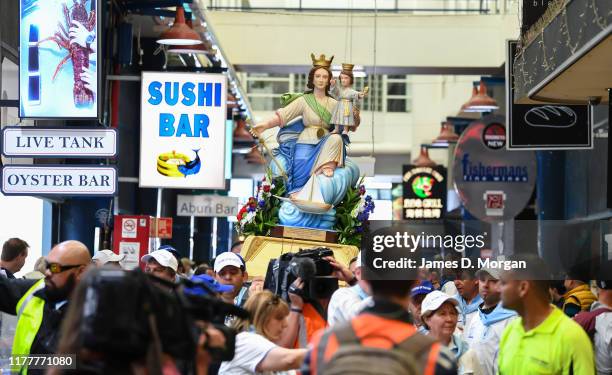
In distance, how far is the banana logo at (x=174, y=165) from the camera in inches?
770

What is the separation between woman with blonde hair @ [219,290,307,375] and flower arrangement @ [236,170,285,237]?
6.99 m

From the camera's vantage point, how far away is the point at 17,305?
7.92m

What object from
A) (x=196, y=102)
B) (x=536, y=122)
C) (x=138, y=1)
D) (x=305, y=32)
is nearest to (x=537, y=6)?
(x=536, y=122)

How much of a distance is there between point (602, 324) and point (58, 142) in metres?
8.03

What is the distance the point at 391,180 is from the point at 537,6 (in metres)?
37.0

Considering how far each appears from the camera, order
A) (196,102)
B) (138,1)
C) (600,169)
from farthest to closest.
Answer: (600,169) < (138,1) < (196,102)

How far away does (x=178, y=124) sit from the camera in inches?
771

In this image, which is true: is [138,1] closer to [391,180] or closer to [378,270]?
[378,270]

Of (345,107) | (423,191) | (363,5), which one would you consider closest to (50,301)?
(345,107)

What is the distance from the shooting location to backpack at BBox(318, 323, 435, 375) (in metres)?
4.91

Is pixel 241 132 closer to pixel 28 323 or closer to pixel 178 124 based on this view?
pixel 178 124

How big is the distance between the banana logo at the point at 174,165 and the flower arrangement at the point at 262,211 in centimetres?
465

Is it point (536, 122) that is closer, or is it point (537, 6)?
point (537, 6)

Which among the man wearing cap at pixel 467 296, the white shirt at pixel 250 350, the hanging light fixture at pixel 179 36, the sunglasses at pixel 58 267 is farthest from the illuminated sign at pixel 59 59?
the white shirt at pixel 250 350
